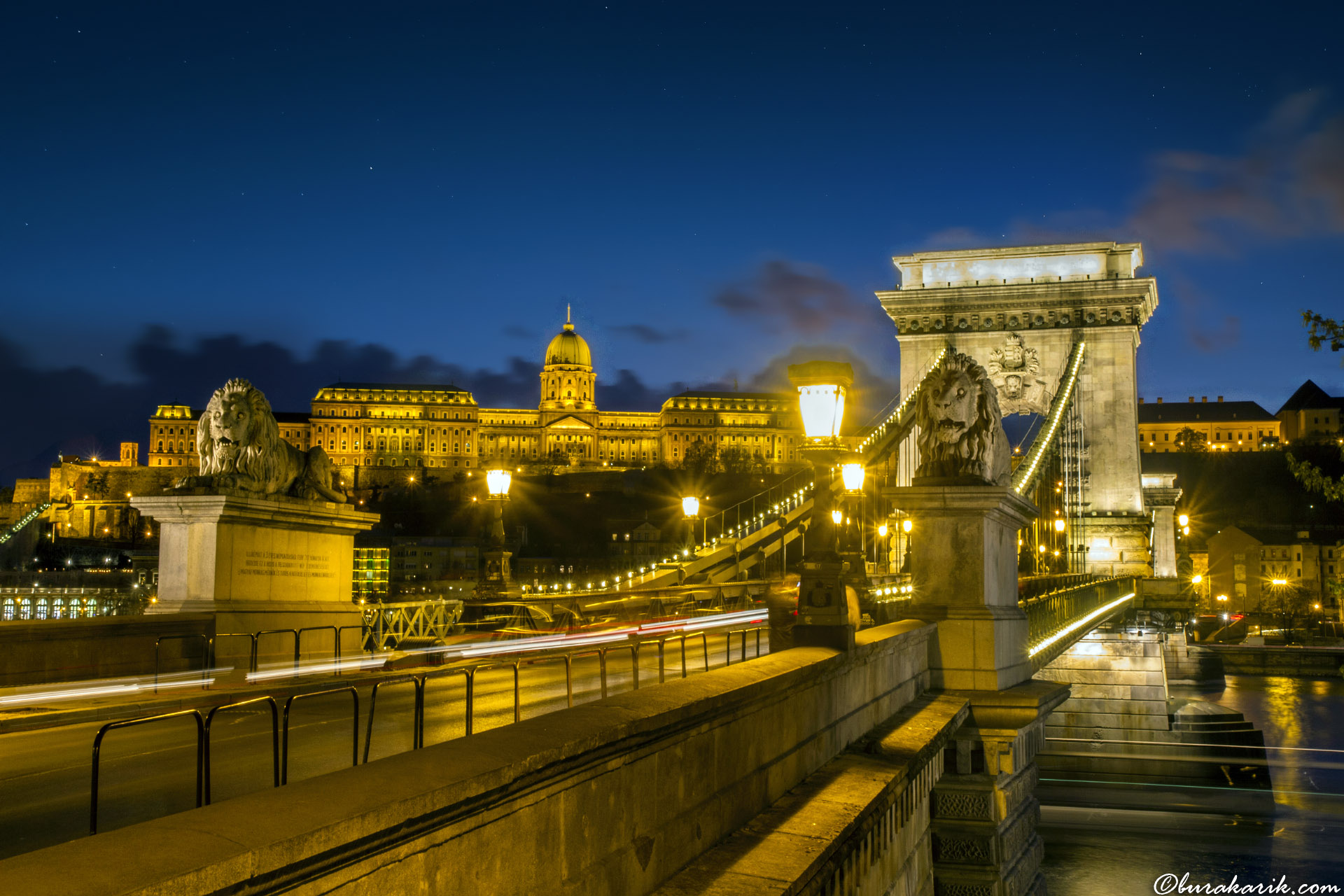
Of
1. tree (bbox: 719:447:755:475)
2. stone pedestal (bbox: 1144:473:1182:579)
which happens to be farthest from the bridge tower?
tree (bbox: 719:447:755:475)

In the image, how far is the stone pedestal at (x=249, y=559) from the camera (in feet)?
44.3

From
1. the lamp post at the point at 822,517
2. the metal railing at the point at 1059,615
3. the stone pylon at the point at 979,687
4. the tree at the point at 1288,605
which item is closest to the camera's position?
the lamp post at the point at 822,517

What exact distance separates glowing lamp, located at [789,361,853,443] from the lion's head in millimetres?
6245

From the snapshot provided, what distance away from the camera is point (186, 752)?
8.38 m

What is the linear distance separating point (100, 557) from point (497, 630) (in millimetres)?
132608

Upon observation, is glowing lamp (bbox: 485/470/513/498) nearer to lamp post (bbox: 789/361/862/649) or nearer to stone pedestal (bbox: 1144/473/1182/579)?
lamp post (bbox: 789/361/862/649)

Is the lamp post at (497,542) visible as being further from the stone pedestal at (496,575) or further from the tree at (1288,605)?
the tree at (1288,605)

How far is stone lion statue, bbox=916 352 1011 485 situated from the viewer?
13117mm

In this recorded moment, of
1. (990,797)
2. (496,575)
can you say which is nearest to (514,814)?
(990,797)

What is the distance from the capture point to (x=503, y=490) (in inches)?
842

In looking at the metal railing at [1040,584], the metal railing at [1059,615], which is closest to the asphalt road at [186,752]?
the metal railing at [1059,615]

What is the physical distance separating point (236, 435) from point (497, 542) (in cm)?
828

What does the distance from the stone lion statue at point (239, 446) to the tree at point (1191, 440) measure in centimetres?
18970

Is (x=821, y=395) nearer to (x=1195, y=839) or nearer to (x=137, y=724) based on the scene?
(x=137, y=724)
